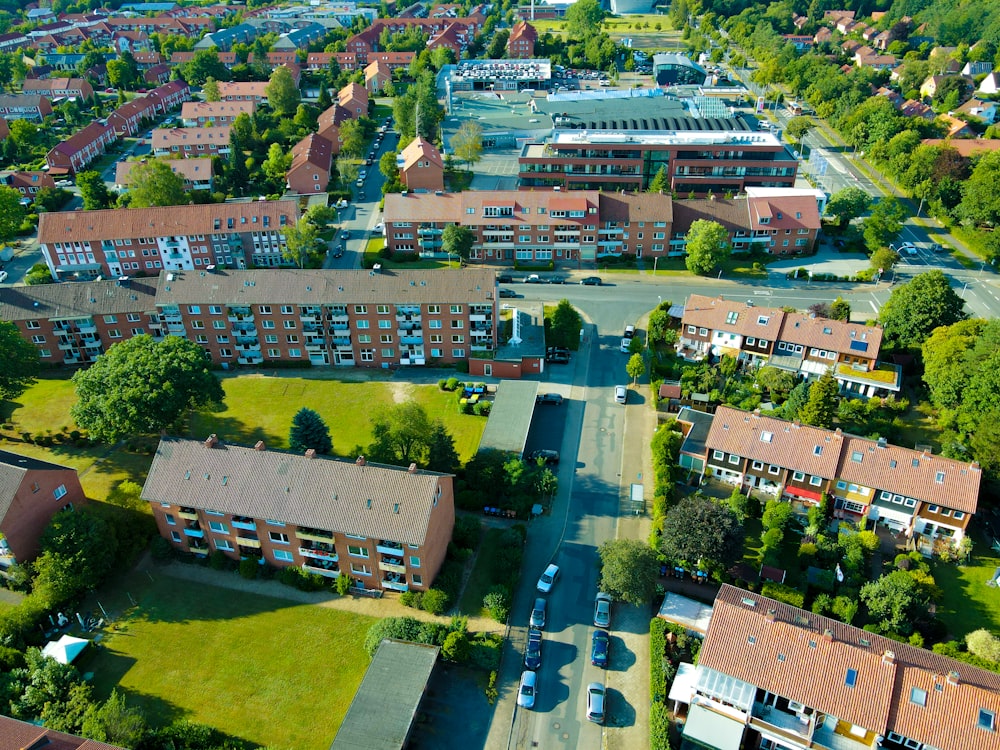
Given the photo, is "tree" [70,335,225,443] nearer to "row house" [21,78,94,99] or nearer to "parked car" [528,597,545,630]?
"parked car" [528,597,545,630]

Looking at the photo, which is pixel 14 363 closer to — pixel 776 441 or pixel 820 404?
pixel 776 441

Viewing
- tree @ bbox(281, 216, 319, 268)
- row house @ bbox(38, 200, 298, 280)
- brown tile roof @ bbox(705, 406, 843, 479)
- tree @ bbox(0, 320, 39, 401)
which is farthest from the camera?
row house @ bbox(38, 200, 298, 280)

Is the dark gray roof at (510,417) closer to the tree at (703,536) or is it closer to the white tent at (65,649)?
the tree at (703,536)

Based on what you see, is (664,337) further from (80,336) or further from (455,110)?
(455,110)

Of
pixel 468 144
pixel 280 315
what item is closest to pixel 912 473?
pixel 280 315

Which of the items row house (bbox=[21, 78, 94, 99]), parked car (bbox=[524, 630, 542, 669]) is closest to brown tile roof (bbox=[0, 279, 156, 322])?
parked car (bbox=[524, 630, 542, 669])

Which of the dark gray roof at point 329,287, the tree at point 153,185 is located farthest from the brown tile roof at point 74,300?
the tree at point 153,185
